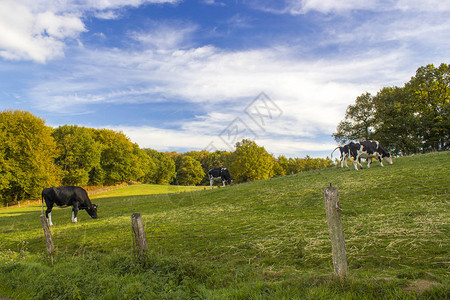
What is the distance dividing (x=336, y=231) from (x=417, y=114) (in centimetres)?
4502

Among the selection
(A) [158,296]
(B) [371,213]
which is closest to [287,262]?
(A) [158,296]

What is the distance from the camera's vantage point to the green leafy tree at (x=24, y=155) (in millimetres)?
39219

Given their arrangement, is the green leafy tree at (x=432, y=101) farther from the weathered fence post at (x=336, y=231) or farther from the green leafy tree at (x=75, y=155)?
the green leafy tree at (x=75, y=155)

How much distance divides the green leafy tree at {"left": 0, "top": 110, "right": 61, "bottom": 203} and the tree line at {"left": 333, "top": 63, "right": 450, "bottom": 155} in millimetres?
51726

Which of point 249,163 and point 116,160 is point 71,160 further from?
point 249,163

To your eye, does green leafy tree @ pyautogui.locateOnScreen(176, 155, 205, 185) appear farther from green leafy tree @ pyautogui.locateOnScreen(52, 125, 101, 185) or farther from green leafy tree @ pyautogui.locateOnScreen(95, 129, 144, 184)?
green leafy tree @ pyautogui.locateOnScreen(52, 125, 101, 185)

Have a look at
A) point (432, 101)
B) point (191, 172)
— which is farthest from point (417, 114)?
point (191, 172)

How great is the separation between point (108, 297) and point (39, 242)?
8834 millimetres

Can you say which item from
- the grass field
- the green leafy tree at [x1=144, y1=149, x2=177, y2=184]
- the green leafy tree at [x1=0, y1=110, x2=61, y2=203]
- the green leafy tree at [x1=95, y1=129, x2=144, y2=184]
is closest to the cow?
the grass field

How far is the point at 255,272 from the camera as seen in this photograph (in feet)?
17.0

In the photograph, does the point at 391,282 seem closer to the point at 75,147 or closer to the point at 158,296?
the point at 158,296

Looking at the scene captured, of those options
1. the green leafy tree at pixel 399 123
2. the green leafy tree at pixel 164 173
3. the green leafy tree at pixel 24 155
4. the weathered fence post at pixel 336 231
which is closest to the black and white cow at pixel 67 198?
the weathered fence post at pixel 336 231

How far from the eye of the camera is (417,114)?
3969 centimetres

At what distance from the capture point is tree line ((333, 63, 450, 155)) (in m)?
38.2
